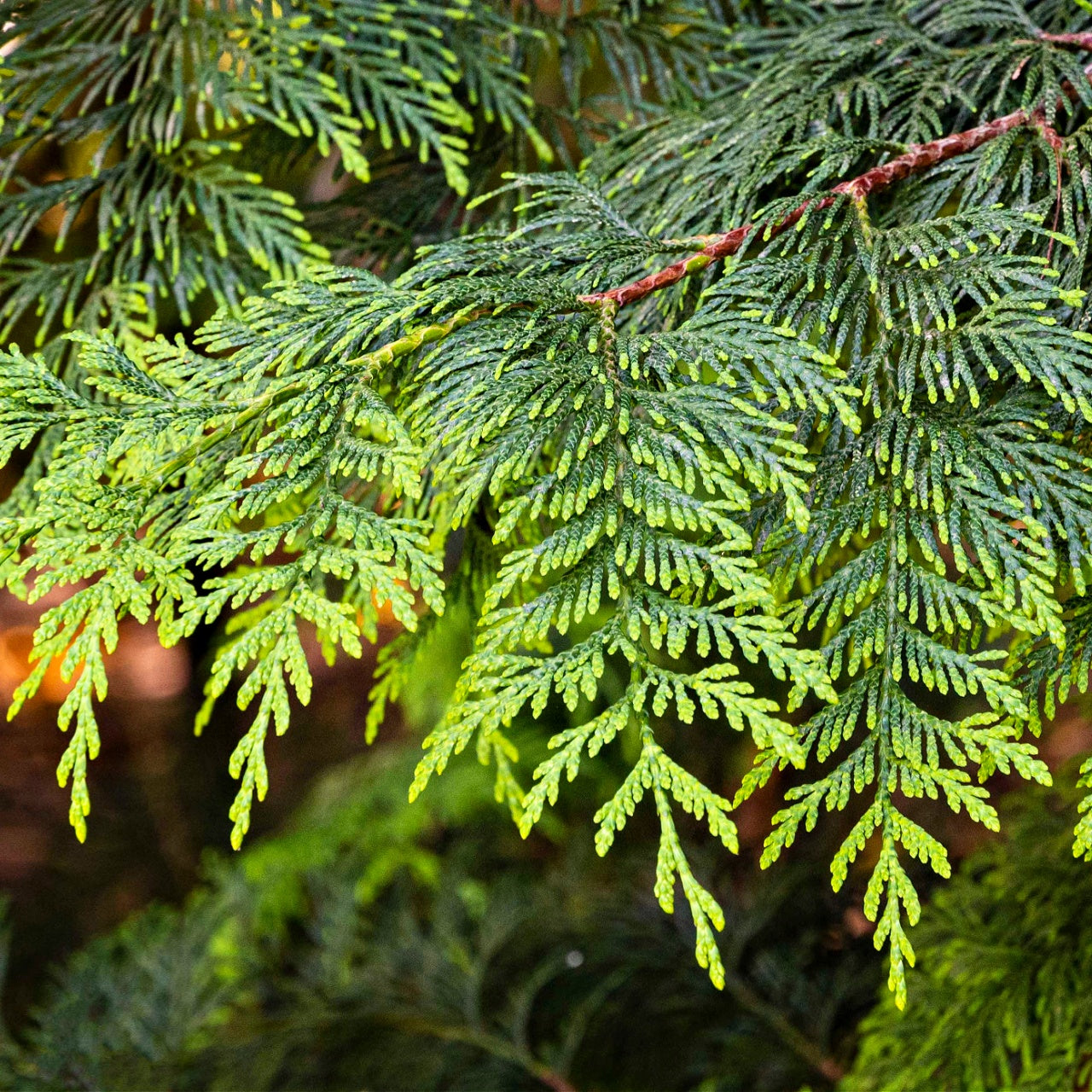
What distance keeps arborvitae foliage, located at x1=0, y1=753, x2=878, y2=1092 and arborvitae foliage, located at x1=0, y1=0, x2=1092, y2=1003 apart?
4.28ft

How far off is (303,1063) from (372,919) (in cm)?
66

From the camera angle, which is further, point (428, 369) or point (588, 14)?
point (588, 14)

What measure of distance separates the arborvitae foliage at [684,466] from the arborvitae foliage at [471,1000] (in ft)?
4.28

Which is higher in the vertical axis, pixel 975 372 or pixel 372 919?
pixel 975 372

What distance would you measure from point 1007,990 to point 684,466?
0.97 m

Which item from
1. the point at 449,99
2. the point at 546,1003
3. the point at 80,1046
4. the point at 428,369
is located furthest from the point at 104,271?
the point at 546,1003

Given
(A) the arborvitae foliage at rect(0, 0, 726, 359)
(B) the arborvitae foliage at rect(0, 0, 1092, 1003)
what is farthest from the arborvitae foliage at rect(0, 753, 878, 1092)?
(A) the arborvitae foliage at rect(0, 0, 726, 359)

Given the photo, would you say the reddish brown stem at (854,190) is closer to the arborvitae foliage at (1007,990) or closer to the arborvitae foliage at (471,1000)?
the arborvitae foliage at (1007,990)

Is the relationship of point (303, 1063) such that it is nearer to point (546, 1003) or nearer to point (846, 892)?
point (546, 1003)

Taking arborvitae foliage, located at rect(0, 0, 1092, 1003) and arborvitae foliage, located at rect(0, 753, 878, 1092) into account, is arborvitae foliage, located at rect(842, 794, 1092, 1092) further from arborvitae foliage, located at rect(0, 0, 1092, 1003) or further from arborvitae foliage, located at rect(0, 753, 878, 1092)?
arborvitae foliage, located at rect(0, 0, 1092, 1003)

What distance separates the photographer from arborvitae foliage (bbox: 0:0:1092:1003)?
73 centimetres

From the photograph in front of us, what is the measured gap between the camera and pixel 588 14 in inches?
54.8

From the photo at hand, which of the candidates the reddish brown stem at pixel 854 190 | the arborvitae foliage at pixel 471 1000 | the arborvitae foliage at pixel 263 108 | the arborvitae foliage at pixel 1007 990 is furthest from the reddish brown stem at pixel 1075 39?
the arborvitae foliage at pixel 471 1000

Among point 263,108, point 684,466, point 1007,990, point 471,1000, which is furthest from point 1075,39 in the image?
point 471,1000
